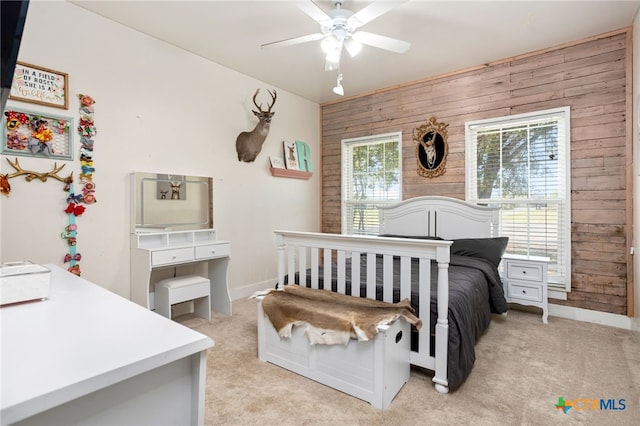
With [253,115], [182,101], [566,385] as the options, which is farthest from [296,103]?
[566,385]

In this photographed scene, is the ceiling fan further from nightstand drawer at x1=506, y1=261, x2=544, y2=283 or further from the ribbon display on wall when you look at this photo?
nightstand drawer at x1=506, y1=261, x2=544, y2=283

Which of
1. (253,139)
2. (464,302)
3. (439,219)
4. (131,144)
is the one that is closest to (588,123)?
(439,219)

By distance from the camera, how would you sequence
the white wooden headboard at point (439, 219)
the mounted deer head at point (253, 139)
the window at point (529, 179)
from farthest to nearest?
the mounted deer head at point (253, 139), the white wooden headboard at point (439, 219), the window at point (529, 179)

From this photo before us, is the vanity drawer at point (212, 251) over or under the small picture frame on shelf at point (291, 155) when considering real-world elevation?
under

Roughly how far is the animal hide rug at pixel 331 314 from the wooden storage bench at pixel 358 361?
56 mm

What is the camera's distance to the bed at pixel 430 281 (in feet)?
6.35

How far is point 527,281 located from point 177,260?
329cm

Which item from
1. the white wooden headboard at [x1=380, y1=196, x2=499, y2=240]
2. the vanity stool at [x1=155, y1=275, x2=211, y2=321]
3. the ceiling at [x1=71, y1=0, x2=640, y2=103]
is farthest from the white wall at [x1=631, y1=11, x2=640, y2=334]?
the vanity stool at [x1=155, y1=275, x2=211, y2=321]

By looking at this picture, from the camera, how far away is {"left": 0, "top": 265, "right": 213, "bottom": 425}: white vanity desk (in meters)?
0.56

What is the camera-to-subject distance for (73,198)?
2.62 metres

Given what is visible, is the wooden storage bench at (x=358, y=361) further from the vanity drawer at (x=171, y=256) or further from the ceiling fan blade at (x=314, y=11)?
the ceiling fan blade at (x=314, y=11)

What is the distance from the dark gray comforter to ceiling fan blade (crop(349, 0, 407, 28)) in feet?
5.96

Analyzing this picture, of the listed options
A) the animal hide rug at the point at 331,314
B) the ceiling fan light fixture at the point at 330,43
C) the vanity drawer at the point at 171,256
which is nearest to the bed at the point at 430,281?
the animal hide rug at the point at 331,314

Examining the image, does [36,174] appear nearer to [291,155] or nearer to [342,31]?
[342,31]
